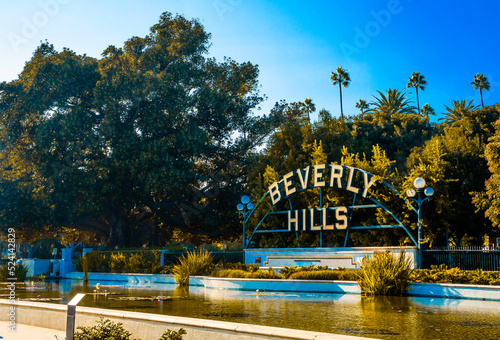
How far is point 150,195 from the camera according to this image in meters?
42.8

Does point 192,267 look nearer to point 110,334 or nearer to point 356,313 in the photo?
point 356,313

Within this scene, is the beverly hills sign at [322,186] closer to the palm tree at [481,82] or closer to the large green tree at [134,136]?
the large green tree at [134,136]

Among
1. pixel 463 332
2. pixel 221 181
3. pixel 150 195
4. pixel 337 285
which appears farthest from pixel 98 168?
pixel 463 332

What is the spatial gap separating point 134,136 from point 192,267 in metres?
17.2

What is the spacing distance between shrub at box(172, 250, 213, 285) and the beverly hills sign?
5434 mm

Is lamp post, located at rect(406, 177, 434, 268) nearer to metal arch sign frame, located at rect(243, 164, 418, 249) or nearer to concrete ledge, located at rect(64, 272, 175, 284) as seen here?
metal arch sign frame, located at rect(243, 164, 418, 249)

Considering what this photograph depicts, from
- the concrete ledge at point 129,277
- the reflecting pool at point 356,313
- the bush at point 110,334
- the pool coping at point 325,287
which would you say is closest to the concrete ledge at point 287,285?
the pool coping at point 325,287

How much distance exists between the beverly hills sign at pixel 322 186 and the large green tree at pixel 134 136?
1265 cm

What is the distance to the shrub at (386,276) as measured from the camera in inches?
723

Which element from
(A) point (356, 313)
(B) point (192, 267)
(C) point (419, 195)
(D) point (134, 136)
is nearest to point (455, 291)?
(C) point (419, 195)

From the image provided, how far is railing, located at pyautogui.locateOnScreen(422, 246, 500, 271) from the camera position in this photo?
20.3 meters

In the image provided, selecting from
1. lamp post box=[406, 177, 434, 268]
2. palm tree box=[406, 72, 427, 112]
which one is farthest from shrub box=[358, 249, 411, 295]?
palm tree box=[406, 72, 427, 112]

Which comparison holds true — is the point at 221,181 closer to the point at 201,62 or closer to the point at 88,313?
the point at 201,62

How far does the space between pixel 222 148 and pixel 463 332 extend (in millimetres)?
36696
